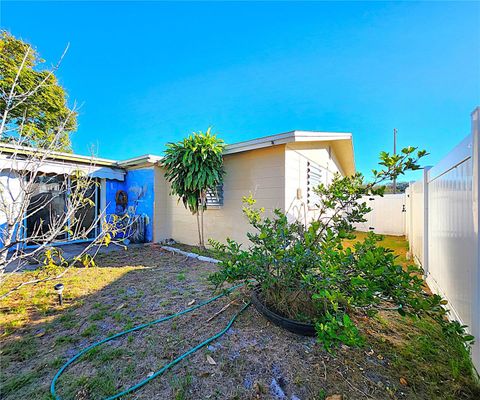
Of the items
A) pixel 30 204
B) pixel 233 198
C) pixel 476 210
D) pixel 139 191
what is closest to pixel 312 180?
pixel 233 198

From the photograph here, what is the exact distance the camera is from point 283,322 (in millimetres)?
2338

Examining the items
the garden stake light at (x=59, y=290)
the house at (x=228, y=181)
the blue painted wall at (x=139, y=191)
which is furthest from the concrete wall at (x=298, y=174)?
the blue painted wall at (x=139, y=191)

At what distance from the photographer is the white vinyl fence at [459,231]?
1.65 metres

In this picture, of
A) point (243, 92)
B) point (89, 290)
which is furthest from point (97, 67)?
point (89, 290)

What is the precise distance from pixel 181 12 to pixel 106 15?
2369mm

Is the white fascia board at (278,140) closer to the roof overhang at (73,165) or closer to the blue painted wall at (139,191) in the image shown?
the blue painted wall at (139,191)

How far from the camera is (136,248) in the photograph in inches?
275

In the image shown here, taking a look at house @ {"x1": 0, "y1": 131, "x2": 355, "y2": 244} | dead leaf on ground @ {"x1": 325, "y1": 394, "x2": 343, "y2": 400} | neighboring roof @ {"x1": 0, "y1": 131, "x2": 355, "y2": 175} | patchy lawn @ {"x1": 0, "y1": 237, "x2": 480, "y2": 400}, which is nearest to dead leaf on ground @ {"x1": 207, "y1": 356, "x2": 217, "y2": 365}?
patchy lawn @ {"x1": 0, "y1": 237, "x2": 480, "y2": 400}

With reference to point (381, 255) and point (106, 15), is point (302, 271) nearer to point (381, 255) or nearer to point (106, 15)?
point (381, 255)

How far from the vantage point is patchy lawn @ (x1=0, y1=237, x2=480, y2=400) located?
5.46 feet

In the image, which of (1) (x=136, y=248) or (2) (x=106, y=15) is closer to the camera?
(2) (x=106, y=15)

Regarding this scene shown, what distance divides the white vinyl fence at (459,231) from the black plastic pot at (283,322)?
1.32 metres

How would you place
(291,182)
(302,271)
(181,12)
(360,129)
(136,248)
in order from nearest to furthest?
(302,271), (291,182), (181,12), (136,248), (360,129)

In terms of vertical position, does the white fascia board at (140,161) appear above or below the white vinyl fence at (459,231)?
above
